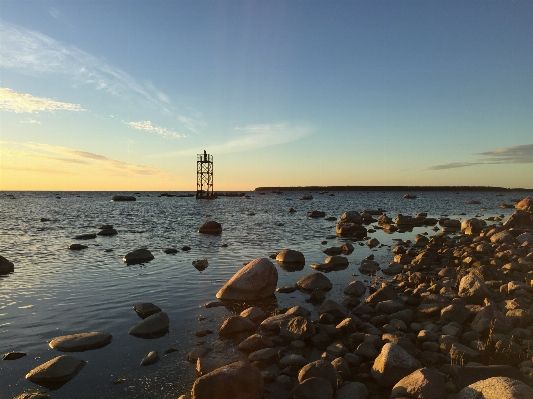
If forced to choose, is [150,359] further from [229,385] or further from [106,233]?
[106,233]

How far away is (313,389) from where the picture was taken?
641 centimetres

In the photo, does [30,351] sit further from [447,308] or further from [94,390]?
[447,308]

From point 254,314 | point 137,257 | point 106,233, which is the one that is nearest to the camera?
point 254,314

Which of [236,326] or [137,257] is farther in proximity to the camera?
[137,257]

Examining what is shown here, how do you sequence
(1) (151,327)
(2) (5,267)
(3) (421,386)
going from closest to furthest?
(3) (421,386) < (1) (151,327) < (2) (5,267)

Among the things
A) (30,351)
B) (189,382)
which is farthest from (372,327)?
(30,351)

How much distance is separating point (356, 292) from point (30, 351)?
1023 centimetres

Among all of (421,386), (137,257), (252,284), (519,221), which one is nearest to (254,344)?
(421,386)

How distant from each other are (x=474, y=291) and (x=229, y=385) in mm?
8856

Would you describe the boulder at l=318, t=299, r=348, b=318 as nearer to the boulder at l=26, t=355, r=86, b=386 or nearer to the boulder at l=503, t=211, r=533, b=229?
the boulder at l=26, t=355, r=86, b=386

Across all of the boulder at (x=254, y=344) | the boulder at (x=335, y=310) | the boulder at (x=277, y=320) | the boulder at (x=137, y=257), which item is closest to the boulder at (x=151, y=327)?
the boulder at (x=254, y=344)

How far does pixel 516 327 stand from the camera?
29.7 feet

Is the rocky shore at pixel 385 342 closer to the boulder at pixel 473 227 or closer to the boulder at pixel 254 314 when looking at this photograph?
the boulder at pixel 254 314

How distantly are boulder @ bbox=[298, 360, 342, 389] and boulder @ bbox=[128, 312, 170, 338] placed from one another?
179 inches
